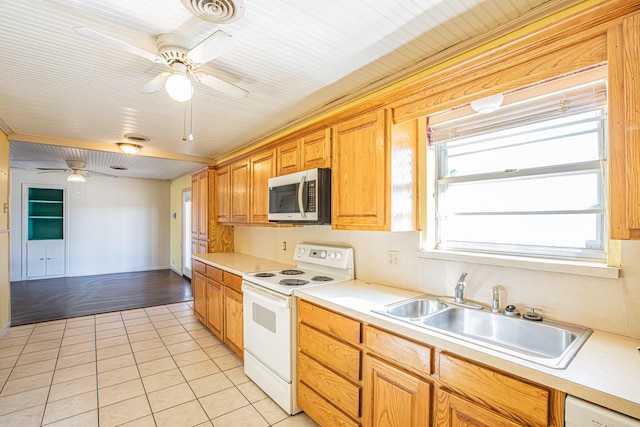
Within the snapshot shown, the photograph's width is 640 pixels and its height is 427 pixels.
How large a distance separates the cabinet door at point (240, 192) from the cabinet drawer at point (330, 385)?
1.99 meters

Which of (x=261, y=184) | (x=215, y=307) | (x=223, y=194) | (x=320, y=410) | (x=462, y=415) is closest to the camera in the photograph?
(x=462, y=415)

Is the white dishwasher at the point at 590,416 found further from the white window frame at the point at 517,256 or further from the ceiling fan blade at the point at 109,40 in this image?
the ceiling fan blade at the point at 109,40

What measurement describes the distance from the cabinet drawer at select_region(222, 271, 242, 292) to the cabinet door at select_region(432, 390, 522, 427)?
2.04m

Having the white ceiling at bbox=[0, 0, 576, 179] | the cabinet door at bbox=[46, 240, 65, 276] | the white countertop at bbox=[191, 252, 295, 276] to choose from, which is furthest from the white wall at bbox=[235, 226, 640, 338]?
the cabinet door at bbox=[46, 240, 65, 276]

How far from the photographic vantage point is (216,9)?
1.40 metres

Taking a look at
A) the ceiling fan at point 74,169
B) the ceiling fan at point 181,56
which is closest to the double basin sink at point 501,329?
the ceiling fan at point 181,56

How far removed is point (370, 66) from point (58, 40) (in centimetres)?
182

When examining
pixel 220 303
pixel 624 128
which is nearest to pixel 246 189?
pixel 220 303

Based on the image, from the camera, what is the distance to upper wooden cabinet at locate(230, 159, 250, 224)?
3648 mm

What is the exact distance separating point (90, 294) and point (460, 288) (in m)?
6.30

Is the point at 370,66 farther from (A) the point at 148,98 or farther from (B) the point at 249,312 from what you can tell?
(B) the point at 249,312

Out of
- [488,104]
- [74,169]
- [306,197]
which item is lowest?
[306,197]

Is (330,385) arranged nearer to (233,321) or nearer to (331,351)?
(331,351)

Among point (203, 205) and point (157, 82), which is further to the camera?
point (203, 205)
